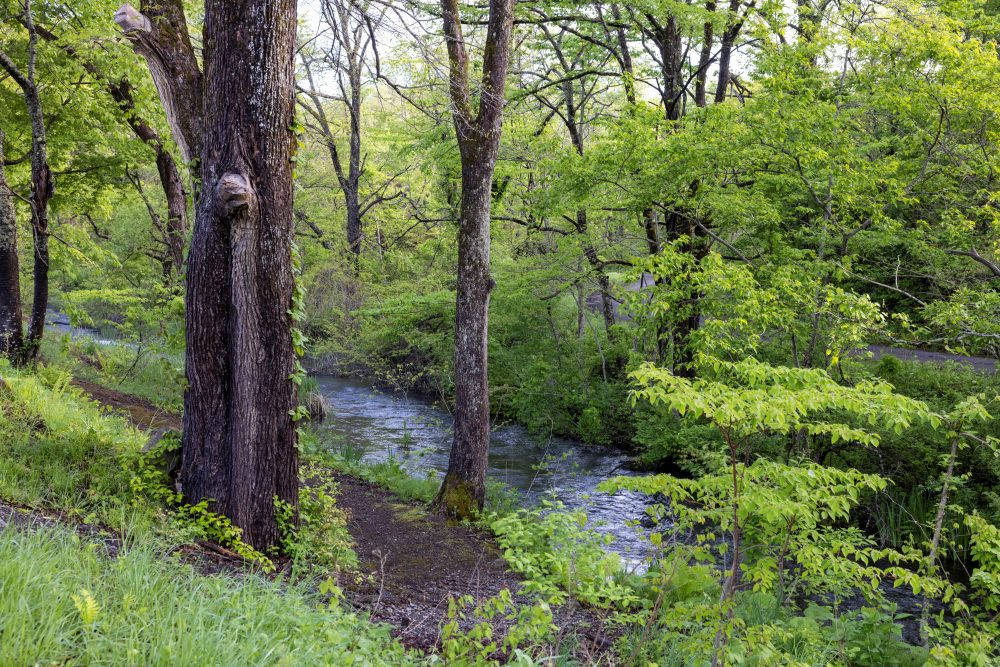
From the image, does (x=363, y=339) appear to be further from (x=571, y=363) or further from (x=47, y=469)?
(x=47, y=469)

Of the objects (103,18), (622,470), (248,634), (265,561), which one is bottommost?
(622,470)

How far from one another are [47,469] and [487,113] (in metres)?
5.87

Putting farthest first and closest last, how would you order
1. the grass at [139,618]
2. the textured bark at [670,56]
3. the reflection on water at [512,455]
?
the textured bark at [670,56]
the reflection on water at [512,455]
the grass at [139,618]

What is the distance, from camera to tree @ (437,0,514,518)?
7.98m

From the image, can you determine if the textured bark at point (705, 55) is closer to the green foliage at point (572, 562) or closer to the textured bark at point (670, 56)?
the textured bark at point (670, 56)

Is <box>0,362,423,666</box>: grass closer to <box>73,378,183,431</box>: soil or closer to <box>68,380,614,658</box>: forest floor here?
<box>68,380,614,658</box>: forest floor

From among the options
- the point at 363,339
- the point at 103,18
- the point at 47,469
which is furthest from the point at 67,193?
the point at 47,469

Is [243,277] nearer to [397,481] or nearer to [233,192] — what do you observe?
[233,192]

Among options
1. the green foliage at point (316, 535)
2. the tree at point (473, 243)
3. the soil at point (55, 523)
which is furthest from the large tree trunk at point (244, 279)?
the tree at point (473, 243)

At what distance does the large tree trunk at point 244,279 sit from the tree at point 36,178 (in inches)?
214

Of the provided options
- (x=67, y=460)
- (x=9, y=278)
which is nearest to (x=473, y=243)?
(x=67, y=460)

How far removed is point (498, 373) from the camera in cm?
1566

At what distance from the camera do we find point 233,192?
15.8ft

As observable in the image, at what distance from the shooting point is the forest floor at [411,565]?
14.1 ft
